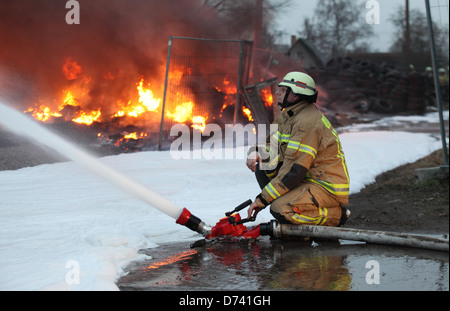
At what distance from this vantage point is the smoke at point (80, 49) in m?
12.7

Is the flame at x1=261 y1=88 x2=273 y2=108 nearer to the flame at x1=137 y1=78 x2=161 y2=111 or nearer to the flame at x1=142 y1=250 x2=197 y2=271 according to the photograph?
the flame at x1=137 y1=78 x2=161 y2=111

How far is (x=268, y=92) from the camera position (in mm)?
10852

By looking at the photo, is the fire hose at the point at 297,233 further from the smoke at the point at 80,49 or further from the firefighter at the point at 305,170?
the smoke at the point at 80,49

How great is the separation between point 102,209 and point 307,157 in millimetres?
2419

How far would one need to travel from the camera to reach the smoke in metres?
12.7

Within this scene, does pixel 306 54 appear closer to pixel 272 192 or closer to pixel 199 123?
pixel 199 123

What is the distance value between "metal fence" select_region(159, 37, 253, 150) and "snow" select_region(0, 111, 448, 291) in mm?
1906

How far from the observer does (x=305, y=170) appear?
4188 mm

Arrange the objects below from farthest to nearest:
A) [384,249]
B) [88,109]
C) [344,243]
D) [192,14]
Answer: [192,14] < [88,109] < [344,243] < [384,249]
